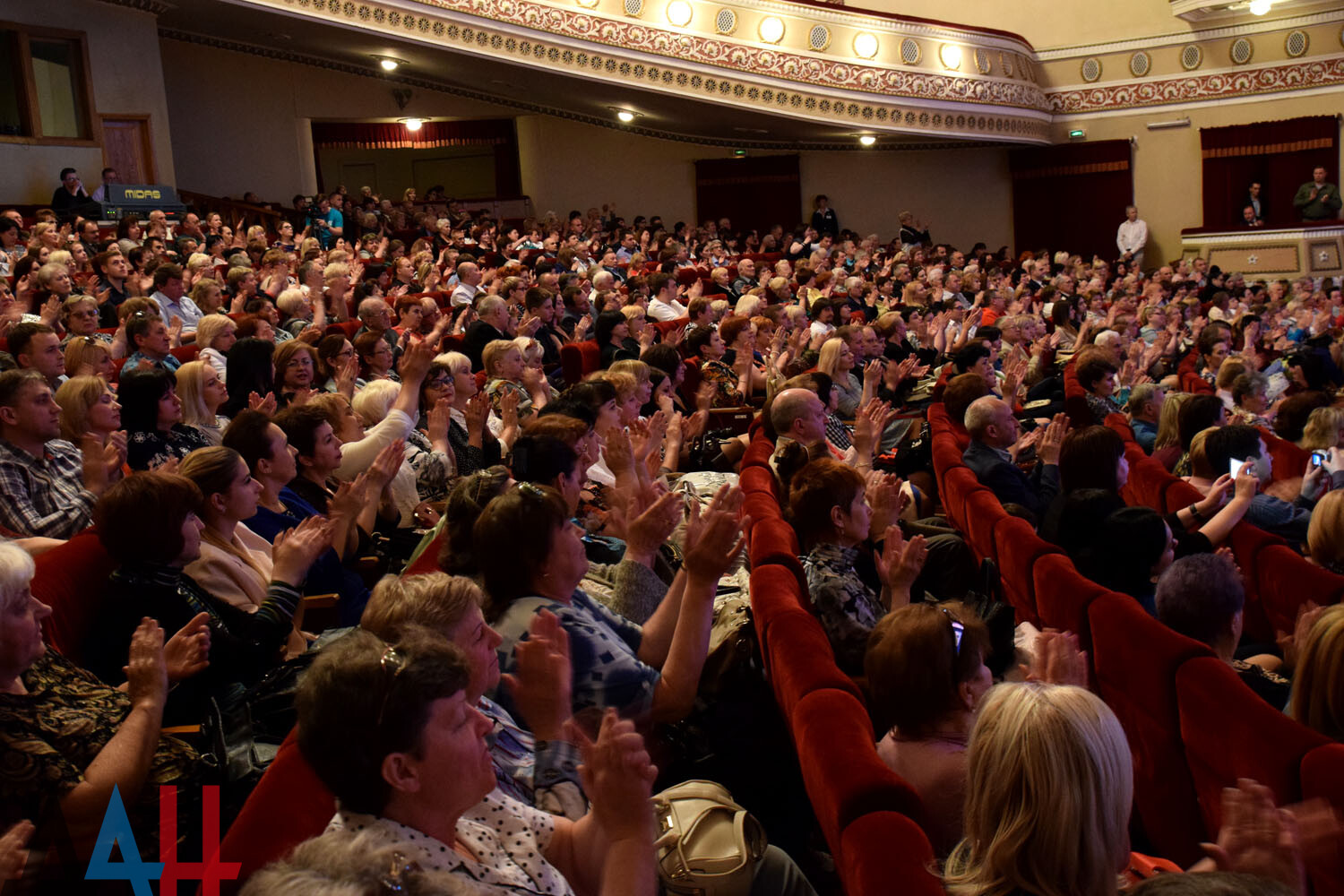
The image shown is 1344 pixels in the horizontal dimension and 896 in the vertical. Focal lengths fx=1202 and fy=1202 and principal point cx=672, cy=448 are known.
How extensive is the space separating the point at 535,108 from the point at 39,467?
985cm

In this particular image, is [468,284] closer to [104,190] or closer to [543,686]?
[104,190]

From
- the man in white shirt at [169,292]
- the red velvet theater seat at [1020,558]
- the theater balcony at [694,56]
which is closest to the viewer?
the red velvet theater seat at [1020,558]

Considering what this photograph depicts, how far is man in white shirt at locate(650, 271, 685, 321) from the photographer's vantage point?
541 cm

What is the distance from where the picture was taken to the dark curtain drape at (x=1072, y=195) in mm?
10969

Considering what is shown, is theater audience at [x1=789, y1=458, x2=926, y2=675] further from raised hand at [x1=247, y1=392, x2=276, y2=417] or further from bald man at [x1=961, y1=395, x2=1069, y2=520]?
raised hand at [x1=247, y1=392, x2=276, y2=417]

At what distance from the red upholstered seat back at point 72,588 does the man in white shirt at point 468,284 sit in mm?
3841

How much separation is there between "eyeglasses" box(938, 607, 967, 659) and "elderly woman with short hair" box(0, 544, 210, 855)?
85cm

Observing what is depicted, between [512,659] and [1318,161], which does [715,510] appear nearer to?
[512,659]

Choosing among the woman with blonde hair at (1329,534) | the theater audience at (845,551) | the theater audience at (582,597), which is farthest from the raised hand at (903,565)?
the woman with blonde hair at (1329,534)

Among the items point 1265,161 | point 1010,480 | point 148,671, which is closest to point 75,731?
point 148,671

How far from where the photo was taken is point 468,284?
18.0 feet

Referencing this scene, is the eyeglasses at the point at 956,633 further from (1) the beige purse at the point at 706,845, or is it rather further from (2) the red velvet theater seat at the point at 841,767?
(1) the beige purse at the point at 706,845

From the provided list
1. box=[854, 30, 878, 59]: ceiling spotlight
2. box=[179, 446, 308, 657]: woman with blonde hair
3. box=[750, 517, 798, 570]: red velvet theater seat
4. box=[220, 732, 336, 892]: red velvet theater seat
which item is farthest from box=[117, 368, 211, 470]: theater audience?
box=[854, 30, 878, 59]: ceiling spotlight

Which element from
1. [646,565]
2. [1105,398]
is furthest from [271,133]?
[646,565]
